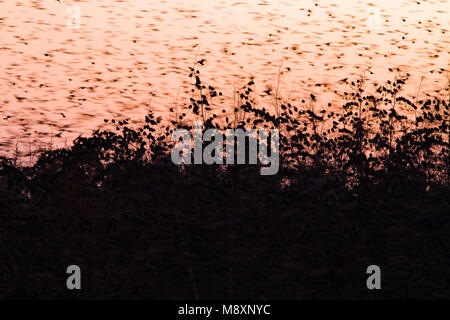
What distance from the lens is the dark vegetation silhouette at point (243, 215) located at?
807cm

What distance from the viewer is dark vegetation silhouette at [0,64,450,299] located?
807 centimetres

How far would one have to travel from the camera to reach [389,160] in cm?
1187

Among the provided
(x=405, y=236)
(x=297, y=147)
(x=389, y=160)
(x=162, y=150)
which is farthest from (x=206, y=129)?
(x=405, y=236)

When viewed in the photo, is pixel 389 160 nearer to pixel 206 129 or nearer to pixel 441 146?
pixel 441 146

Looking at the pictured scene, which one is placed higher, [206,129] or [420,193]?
[206,129]

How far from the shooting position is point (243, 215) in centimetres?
1002

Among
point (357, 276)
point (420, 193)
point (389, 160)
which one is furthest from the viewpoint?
point (389, 160)

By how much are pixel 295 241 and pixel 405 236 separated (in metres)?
1.57

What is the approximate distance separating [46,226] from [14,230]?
0.42m

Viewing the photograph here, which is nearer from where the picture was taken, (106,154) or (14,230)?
(14,230)

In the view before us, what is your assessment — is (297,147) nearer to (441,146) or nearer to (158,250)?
(441,146)

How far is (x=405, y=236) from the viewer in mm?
9492

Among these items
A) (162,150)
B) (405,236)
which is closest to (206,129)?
(162,150)
